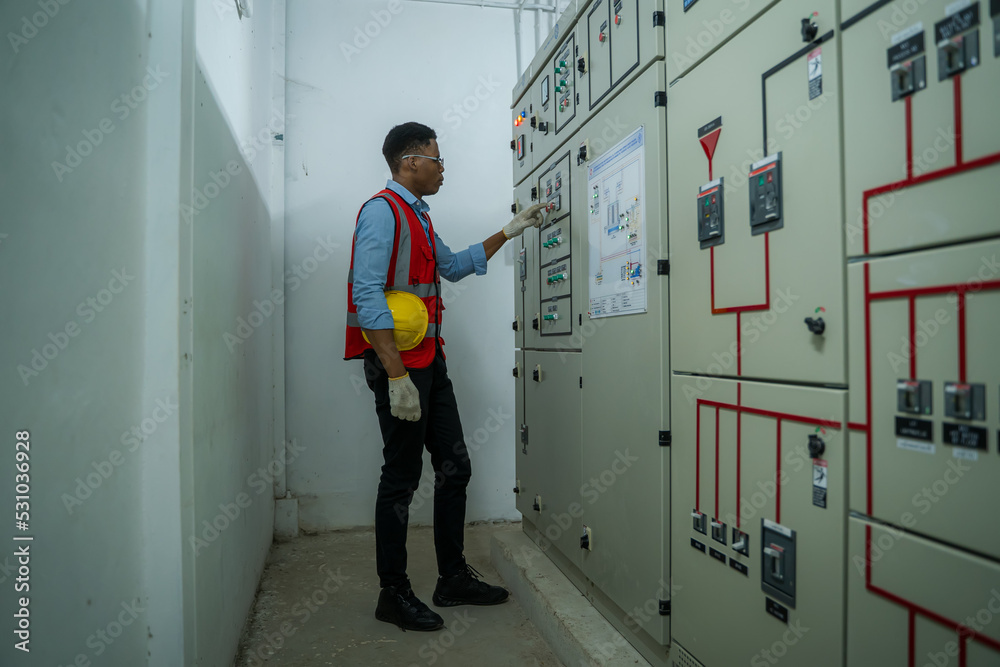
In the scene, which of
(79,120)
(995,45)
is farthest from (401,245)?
(995,45)

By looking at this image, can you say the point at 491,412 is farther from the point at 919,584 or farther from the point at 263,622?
the point at 919,584

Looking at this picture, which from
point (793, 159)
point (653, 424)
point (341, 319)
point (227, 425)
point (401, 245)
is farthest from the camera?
point (341, 319)

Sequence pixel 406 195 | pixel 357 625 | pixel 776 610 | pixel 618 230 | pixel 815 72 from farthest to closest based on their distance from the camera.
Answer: pixel 406 195 < pixel 357 625 < pixel 618 230 < pixel 776 610 < pixel 815 72

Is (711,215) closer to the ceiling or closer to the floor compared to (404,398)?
closer to the ceiling

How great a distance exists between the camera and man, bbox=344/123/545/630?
2.16 meters

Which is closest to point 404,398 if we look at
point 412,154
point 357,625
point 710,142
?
point 357,625

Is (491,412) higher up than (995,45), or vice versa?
(995,45)

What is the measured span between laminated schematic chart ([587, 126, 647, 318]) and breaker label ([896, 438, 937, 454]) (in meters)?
0.83

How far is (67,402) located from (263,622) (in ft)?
4.51

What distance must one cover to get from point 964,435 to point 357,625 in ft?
6.69

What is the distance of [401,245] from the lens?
Answer: 229cm

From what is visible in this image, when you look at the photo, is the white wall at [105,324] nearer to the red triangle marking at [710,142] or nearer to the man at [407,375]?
the man at [407,375]

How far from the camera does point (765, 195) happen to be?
1.30 meters

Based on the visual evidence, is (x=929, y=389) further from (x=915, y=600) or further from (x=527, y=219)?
(x=527, y=219)
